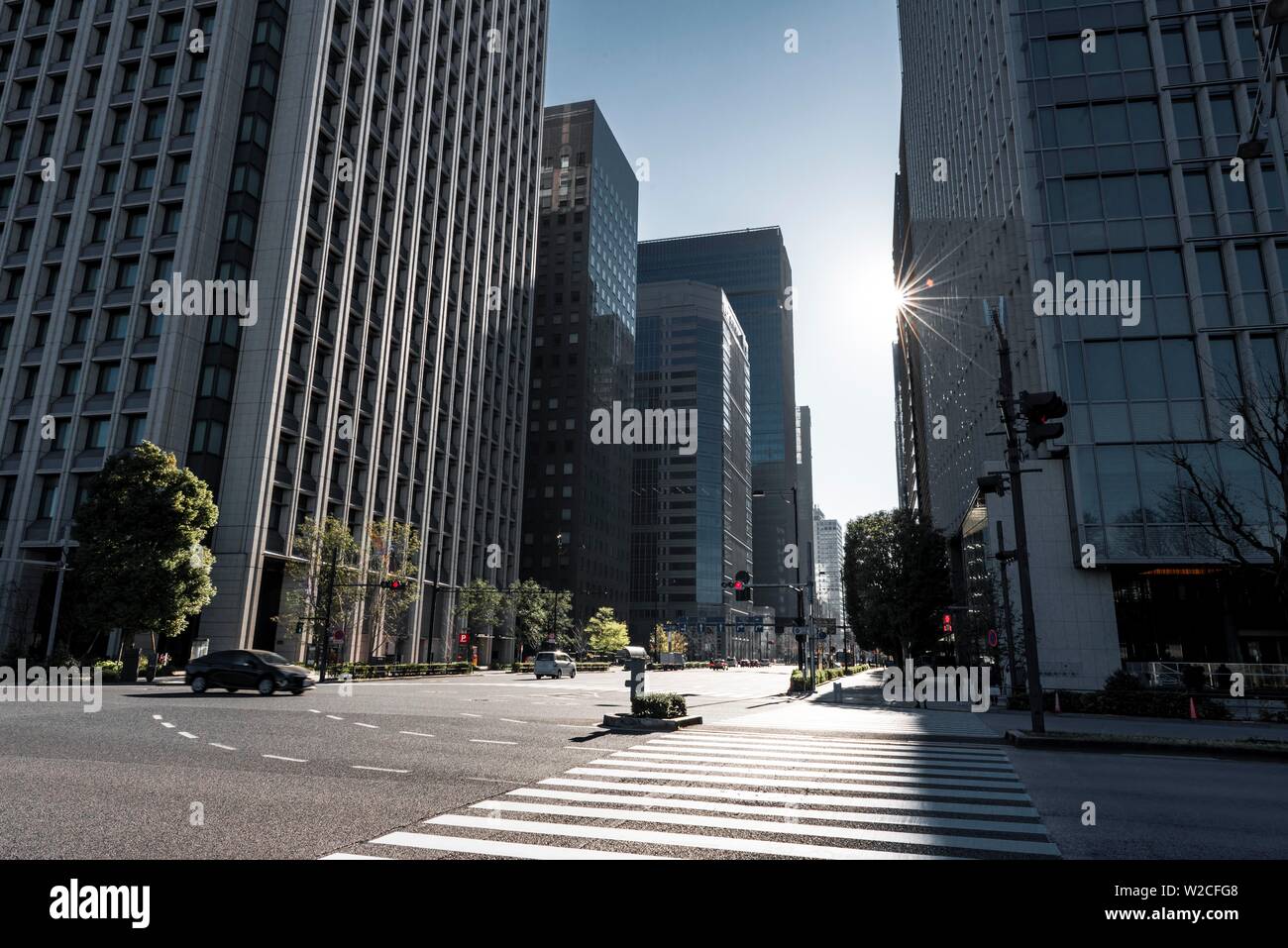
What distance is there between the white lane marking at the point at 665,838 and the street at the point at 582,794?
38 millimetres

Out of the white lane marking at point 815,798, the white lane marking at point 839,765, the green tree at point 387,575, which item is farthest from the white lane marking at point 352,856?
the green tree at point 387,575

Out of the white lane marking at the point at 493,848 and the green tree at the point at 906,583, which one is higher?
the green tree at the point at 906,583

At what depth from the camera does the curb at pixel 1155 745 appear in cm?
1452

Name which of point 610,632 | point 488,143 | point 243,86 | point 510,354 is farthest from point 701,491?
point 243,86

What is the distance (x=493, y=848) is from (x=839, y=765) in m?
7.69

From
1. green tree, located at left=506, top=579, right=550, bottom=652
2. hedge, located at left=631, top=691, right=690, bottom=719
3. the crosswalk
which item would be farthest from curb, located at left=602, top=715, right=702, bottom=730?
green tree, located at left=506, top=579, right=550, bottom=652

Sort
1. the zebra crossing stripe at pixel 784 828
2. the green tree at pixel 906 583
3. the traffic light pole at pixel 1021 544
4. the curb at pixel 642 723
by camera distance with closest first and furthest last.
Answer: the zebra crossing stripe at pixel 784 828 → the traffic light pole at pixel 1021 544 → the curb at pixel 642 723 → the green tree at pixel 906 583

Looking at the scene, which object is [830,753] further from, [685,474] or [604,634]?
[685,474]

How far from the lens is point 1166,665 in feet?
95.9

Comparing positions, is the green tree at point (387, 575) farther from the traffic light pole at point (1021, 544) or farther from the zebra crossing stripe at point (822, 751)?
the traffic light pole at point (1021, 544)

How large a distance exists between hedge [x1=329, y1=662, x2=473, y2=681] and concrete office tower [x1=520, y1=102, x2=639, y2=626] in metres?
52.7

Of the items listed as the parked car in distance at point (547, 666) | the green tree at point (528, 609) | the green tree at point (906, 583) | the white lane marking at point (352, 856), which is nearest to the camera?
the white lane marking at point (352, 856)

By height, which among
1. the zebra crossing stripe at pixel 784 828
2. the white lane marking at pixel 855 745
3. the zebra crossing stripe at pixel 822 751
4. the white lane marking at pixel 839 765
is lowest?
the white lane marking at pixel 855 745

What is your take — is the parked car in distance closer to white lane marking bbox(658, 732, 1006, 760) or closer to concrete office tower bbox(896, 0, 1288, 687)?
concrete office tower bbox(896, 0, 1288, 687)
